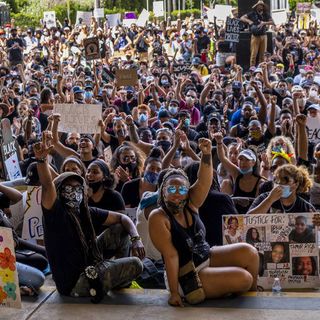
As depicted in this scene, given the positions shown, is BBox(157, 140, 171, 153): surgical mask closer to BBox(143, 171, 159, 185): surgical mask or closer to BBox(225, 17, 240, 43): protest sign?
BBox(143, 171, 159, 185): surgical mask

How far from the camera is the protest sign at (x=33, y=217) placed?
7465mm

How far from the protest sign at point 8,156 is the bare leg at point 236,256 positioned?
373 centimetres

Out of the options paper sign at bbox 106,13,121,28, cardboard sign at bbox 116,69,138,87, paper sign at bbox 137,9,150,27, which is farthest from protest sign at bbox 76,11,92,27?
cardboard sign at bbox 116,69,138,87

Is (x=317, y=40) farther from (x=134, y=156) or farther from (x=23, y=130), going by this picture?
(x=134, y=156)

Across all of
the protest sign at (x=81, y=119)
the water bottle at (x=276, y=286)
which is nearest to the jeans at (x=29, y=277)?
the water bottle at (x=276, y=286)

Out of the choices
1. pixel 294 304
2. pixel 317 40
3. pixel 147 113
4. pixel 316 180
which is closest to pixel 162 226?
pixel 294 304

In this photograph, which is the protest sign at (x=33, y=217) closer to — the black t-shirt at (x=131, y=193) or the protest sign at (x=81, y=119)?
the black t-shirt at (x=131, y=193)

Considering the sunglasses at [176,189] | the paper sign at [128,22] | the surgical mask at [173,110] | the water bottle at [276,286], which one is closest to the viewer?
the sunglasses at [176,189]

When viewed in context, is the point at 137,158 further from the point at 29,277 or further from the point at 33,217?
the point at 29,277

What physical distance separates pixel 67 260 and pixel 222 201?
1.49 meters

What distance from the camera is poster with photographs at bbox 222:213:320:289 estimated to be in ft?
20.7

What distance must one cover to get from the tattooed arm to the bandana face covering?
2.65ft

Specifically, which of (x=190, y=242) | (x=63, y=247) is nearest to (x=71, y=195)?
(x=63, y=247)

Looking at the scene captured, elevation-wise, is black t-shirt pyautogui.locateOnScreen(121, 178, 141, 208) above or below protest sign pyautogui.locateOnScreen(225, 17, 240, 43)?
below
